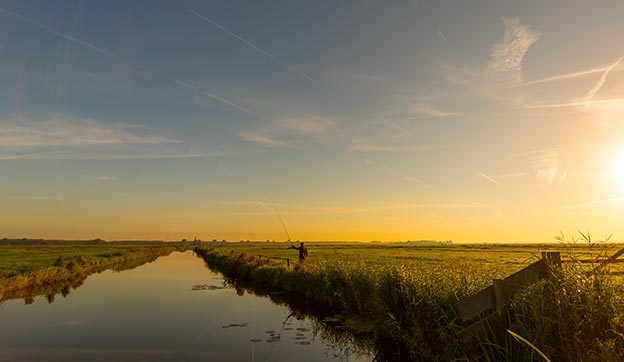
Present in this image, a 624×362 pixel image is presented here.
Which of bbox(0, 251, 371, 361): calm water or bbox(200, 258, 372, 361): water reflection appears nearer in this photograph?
bbox(200, 258, 372, 361): water reflection

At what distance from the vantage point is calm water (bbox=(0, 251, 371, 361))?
15.4m

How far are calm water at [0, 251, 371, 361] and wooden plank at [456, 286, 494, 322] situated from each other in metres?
7.21

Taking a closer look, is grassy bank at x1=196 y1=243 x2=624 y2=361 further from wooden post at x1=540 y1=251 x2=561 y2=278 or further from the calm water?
the calm water

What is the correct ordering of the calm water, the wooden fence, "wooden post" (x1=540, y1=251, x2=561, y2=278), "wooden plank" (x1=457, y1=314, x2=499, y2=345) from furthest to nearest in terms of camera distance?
the calm water
"wooden plank" (x1=457, y1=314, x2=499, y2=345)
the wooden fence
"wooden post" (x1=540, y1=251, x2=561, y2=278)

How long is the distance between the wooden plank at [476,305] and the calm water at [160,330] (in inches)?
284

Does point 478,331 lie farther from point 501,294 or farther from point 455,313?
point 455,313

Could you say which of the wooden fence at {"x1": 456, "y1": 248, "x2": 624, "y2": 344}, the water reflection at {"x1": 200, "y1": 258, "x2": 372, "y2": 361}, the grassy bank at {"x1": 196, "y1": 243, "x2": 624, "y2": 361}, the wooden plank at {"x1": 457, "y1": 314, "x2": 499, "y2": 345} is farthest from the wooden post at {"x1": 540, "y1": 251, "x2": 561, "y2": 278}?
the water reflection at {"x1": 200, "y1": 258, "x2": 372, "y2": 361}

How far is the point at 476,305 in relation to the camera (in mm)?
7617

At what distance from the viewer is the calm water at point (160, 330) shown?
50.4 ft

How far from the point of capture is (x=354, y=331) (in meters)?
16.9

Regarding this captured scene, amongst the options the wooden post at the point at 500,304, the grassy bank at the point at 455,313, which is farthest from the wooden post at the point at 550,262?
the wooden post at the point at 500,304

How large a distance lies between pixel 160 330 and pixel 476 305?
1697 centimetres

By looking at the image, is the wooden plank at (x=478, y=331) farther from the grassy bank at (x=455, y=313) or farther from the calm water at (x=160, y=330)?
the calm water at (x=160, y=330)

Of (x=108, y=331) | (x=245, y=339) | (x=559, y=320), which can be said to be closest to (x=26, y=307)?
(x=108, y=331)
